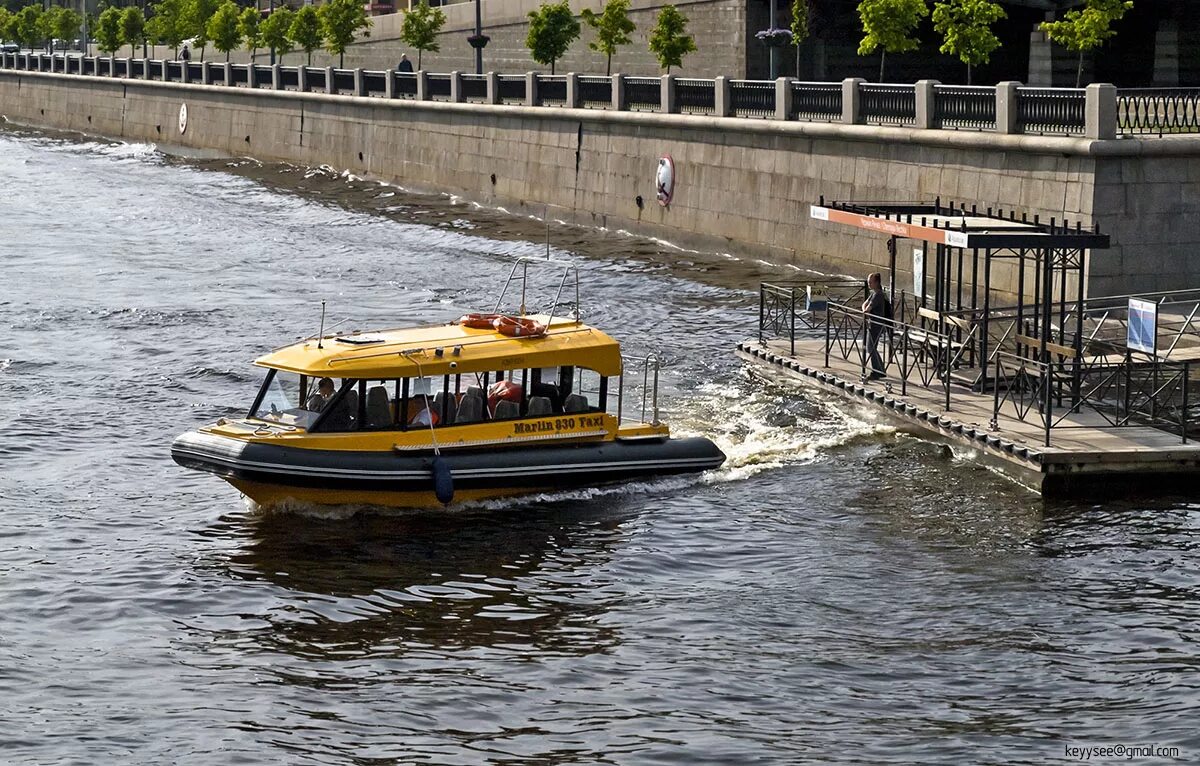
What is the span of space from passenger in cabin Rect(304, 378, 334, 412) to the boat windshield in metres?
0.02

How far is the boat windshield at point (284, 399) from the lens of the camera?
21.1 metres

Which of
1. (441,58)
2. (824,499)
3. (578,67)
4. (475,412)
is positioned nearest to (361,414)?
(475,412)

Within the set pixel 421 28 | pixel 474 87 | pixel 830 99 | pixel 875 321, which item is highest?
pixel 421 28

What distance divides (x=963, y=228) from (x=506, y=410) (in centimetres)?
633

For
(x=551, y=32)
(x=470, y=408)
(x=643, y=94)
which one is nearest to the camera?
(x=470, y=408)

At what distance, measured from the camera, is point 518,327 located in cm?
2228

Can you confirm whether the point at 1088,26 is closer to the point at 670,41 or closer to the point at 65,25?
the point at 670,41

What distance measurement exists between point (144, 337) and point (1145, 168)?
56.5ft

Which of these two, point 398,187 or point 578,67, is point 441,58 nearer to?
point 578,67

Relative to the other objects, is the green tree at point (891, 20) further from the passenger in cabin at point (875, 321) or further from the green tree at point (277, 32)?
the green tree at point (277, 32)

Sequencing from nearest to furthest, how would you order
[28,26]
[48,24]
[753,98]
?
[753,98] → [48,24] → [28,26]

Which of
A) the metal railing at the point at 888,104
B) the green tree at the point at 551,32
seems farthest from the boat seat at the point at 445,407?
the green tree at the point at 551,32

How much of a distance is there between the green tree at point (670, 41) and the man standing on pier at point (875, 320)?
27.7 meters

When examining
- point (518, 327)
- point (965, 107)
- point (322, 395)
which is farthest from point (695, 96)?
point (322, 395)
